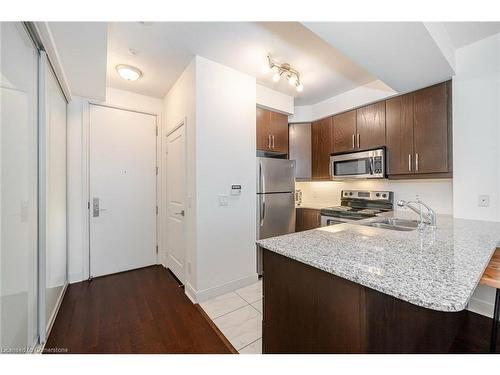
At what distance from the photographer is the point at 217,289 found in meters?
2.31

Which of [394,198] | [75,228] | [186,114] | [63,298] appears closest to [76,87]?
[186,114]

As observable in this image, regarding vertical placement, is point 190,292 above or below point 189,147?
below

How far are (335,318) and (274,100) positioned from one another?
2.78 m

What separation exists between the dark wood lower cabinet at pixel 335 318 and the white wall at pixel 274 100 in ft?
7.38

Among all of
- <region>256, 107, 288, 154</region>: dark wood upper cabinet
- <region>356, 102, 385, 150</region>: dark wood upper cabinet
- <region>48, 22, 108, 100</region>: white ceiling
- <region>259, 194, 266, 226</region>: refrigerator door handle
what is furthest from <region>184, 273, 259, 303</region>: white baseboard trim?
<region>48, 22, 108, 100</region>: white ceiling

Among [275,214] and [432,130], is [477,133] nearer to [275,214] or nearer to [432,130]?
[432,130]

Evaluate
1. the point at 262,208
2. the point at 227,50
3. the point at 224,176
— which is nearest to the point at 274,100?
the point at 227,50

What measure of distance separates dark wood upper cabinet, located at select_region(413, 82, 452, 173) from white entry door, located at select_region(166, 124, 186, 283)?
2596mm

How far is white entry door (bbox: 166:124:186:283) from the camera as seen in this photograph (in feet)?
8.52

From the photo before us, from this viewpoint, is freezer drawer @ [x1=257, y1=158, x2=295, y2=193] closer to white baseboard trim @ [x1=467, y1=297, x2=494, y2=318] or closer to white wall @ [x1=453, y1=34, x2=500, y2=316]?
white wall @ [x1=453, y1=34, x2=500, y2=316]

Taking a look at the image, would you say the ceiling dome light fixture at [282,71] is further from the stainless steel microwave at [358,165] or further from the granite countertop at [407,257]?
the granite countertop at [407,257]

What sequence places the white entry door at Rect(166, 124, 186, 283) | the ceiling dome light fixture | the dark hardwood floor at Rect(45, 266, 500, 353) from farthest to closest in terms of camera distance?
the white entry door at Rect(166, 124, 186, 283) → the ceiling dome light fixture → the dark hardwood floor at Rect(45, 266, 500, 353)
